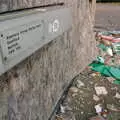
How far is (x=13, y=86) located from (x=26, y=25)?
0.50 metres

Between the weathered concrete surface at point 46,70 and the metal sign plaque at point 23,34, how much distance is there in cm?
13

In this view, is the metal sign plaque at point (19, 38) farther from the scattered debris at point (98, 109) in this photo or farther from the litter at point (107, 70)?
the litter at point (107, 70)

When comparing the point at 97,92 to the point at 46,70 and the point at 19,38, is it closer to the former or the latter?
the point at 46,70

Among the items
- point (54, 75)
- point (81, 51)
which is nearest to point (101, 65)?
point (81, 51)

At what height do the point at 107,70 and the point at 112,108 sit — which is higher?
the point at 107,70

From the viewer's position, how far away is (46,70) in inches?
88.3

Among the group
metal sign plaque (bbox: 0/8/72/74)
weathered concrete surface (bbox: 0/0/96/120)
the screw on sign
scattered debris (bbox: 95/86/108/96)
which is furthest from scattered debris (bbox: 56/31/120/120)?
metal sign plaque (bbox: 0/8/72/74)

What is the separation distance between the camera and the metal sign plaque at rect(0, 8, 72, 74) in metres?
1.24

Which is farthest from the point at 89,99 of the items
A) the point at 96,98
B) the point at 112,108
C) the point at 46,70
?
the point at 46,70

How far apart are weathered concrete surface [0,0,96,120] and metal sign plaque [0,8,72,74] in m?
0.13

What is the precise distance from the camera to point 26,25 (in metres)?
1.42

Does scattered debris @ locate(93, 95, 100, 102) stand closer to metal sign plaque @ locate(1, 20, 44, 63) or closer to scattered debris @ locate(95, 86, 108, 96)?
scattered debris @ locate(95, 86, 108, 96)

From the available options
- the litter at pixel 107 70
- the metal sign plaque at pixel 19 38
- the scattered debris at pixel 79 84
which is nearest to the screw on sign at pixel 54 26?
the metal sign plaque at pixel 19 38

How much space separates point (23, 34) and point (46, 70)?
0.88m
